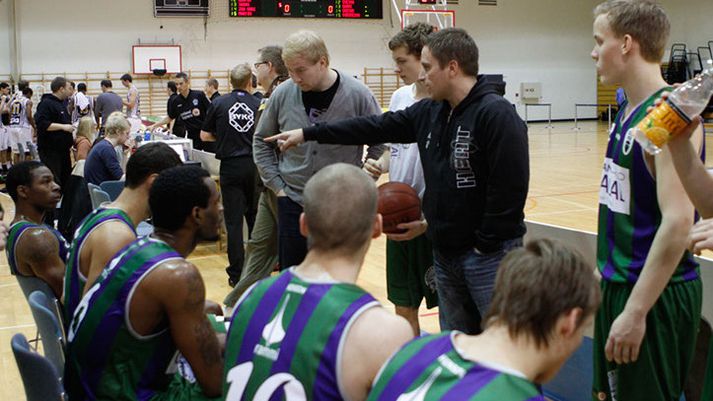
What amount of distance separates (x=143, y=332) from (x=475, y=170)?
1.44 meters

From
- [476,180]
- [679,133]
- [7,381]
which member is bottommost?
[7,381]

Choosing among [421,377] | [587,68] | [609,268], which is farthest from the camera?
[587,68]

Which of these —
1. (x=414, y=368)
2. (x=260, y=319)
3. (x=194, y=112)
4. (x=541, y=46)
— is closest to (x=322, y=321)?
(x=260, y=319)

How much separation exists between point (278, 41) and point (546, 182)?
36.8ft

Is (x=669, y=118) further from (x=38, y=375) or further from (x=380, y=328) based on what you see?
(x=38, y=375)

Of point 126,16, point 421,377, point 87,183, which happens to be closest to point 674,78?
point 126,16

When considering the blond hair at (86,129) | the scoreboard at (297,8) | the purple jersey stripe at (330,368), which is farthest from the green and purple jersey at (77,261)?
the scoreboard at (297,8)

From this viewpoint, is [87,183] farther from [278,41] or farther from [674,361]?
[278,41]

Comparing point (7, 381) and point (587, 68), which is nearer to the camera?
point (7, 381)

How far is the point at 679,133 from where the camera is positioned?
2203 mm

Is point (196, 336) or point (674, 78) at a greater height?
point (674, 78)

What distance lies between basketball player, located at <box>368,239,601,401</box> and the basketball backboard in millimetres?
20186

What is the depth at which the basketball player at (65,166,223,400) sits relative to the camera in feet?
8.04

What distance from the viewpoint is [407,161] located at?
419cm
